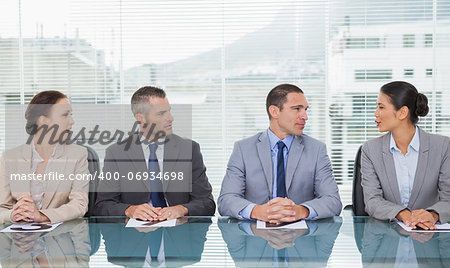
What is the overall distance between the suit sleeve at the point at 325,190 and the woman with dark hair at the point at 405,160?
172mm

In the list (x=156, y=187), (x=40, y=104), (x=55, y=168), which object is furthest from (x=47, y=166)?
(x=156, y=187)

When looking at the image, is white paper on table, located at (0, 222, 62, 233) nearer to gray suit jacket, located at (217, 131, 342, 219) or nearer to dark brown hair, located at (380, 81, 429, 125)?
gray suit jacket, located at (217, 131, 342, 219)

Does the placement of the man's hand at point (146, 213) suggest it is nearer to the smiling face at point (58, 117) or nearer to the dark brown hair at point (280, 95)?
the smiling face at point (58, 117)

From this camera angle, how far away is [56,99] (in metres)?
3.04

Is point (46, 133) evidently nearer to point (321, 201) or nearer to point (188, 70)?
point (321, 201)

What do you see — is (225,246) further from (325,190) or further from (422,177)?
(422,177)

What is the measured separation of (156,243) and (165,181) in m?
1.15

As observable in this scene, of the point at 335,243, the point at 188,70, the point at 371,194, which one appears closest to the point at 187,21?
the point at 188,70

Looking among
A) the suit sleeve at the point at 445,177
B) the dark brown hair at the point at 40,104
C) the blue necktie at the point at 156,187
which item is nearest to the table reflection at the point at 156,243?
the blue necktie at the point at 156,187

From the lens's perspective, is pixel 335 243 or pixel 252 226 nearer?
pixel 335 243

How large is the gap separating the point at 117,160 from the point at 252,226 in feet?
3.95

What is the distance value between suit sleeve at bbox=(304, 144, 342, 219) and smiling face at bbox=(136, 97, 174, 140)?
1026 millimetres

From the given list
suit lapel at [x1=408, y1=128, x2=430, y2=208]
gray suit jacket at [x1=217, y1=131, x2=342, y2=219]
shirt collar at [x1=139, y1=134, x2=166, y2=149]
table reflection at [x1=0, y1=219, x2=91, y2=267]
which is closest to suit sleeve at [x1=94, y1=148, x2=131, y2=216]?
shirt collar at [x1=139, y1=134, x2=166, y2=149]

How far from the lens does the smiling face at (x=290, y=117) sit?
10.0 feet
